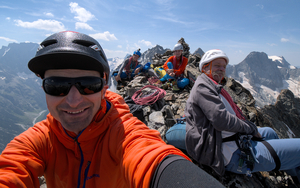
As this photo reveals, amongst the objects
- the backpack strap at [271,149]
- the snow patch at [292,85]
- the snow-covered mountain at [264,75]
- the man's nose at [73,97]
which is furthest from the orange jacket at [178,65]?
the snow patch at [292,85]

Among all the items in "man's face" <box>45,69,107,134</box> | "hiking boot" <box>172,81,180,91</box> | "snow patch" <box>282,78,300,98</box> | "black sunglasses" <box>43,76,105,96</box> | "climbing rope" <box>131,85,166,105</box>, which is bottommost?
"snow patch" <box>282,78,300,98</box>

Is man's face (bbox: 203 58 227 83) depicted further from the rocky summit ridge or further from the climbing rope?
the climbing rope

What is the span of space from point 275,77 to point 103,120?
21246cm

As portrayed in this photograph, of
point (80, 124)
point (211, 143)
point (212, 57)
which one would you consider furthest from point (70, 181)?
point (212, 57)

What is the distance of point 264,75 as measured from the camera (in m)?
156

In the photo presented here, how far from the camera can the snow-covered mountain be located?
13975 centimetres

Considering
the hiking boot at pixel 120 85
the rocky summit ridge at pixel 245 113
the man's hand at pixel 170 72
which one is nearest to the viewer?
the rocky summit ridge at pixel 245 113

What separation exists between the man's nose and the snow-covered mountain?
564 ft

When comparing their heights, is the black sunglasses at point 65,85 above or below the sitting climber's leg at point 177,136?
above

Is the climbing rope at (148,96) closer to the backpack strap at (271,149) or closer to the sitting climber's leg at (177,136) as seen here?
the sitting climber's leg at (177,136)

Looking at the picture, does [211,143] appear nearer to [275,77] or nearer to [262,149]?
[262,149]

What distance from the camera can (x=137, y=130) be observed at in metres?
1.88

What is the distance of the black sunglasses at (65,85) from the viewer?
5.62 ft

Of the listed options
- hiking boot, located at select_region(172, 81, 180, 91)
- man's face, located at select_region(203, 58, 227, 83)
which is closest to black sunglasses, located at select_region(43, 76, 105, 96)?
man's face, located at select_region(203, 58, 227, 83)
